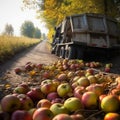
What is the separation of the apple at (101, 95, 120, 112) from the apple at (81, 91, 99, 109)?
0.25 meters

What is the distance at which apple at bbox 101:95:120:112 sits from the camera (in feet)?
10.1

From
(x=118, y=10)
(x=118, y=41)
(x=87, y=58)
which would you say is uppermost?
(x=118, y=10)

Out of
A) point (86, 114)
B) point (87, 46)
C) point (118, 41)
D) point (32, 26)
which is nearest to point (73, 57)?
point (87, 46)

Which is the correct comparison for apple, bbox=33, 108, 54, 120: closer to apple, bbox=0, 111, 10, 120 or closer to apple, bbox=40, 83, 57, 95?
apple, bbox=0, 111, 10, 120

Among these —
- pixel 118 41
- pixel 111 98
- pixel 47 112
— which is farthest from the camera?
pixel 118 41

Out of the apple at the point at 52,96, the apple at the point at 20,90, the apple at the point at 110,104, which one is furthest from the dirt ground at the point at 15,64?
the apple at the point at 110,104

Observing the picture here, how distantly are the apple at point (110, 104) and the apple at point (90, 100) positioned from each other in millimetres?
247

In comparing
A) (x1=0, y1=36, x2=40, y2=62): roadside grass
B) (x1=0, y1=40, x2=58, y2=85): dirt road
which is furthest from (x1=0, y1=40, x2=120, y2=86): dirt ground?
(x1=0, y1=36, x2=40, y2=62): roadside grass

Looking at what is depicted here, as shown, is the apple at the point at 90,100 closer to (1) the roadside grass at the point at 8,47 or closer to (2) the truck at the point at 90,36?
(2) the truck at the point at 90,36

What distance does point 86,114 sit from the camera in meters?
3.20

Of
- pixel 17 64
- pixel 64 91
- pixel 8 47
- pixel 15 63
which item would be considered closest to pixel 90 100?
pixel 64 91

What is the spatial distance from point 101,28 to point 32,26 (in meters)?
145

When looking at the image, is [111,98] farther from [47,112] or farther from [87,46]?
[87,46]

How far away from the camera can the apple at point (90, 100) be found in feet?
11.0
